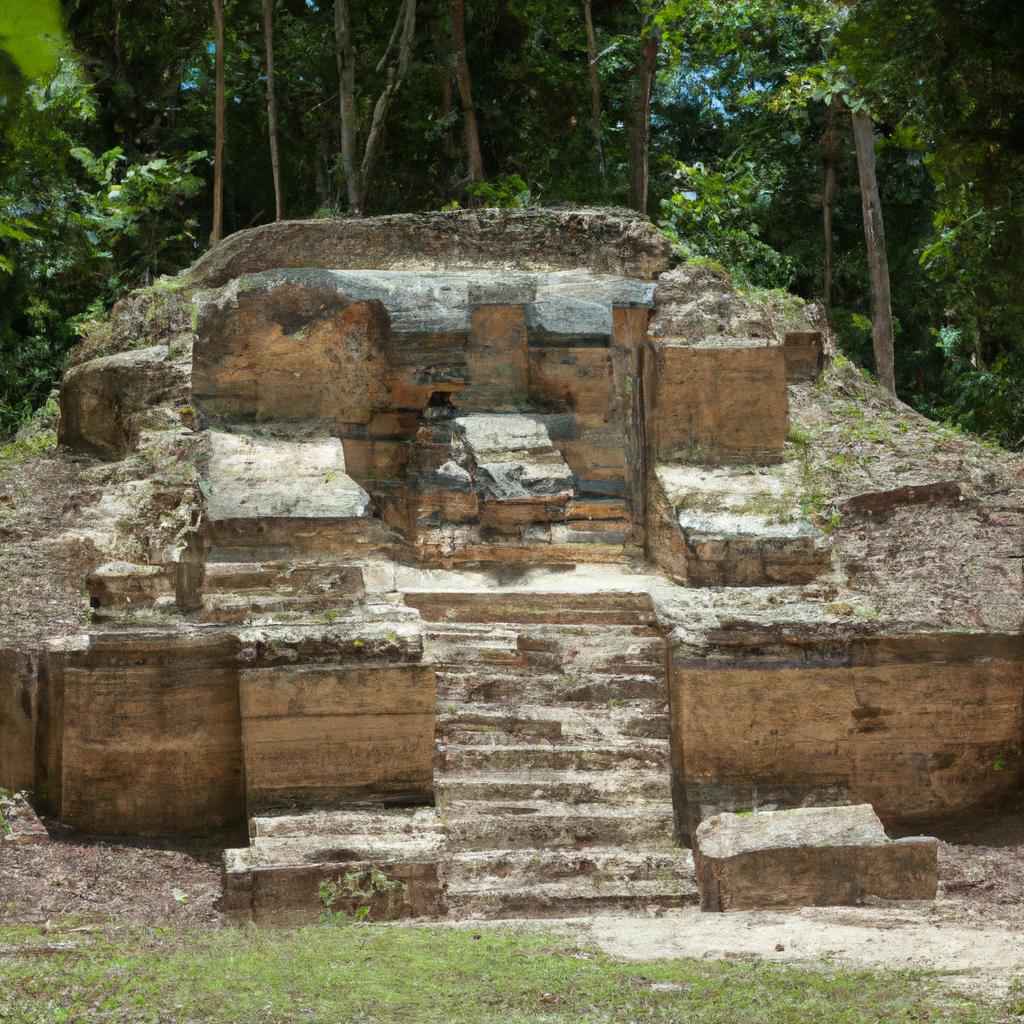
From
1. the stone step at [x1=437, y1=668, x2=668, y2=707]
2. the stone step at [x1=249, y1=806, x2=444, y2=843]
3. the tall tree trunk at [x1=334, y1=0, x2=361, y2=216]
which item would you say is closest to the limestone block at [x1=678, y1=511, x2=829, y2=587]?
the stone step at [x1=437, y1=668, x2=668, y2=707]

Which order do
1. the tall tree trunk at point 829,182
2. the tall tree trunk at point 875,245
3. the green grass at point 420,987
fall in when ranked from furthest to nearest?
the tall tree trunk at point 829,182
the tall tree trunk at point 875,245
the green grass at point 420,987

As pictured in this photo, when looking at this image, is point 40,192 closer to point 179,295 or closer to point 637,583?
point 637,583

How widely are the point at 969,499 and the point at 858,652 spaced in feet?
8.97

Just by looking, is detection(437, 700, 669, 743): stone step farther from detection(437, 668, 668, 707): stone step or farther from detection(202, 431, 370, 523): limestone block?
detection(202, 431, 370, 523): limestone block

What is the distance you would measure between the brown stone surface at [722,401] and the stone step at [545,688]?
272 cm

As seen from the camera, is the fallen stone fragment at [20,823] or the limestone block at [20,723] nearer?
the fallen stone fragment at [20,823]

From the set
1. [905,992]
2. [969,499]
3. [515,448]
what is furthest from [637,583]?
[905,992]

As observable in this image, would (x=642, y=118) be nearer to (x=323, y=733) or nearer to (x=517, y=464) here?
(x=517, y=464)

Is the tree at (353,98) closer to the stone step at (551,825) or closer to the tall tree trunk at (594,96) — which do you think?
the tall tree trunk at (594,96)

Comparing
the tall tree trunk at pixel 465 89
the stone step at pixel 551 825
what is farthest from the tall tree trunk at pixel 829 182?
the stone step at pixel 551 825

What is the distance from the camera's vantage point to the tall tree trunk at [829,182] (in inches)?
897

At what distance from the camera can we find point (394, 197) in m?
22.8

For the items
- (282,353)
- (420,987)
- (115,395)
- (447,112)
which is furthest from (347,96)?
(420,987)

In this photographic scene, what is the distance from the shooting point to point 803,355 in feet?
44.9
